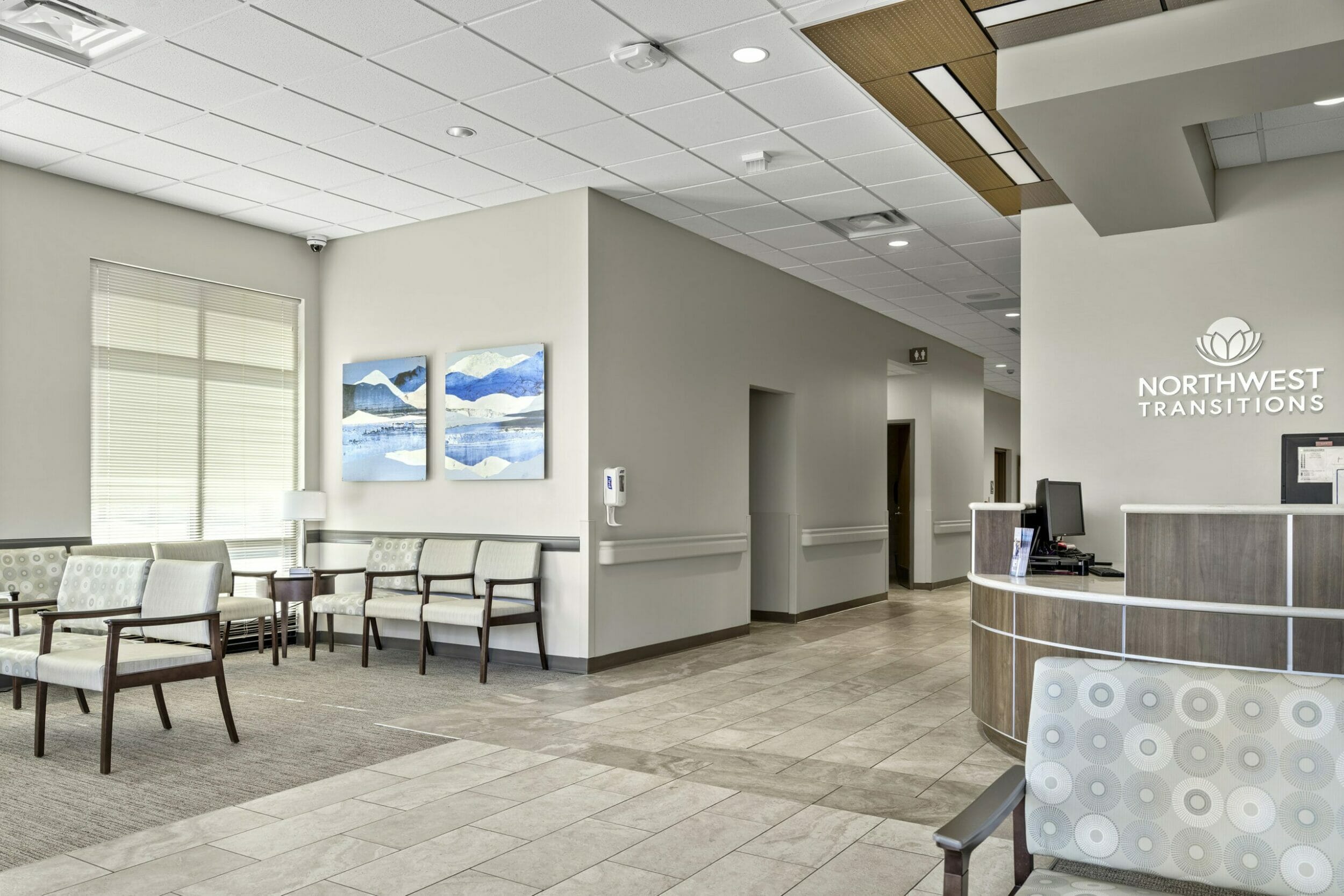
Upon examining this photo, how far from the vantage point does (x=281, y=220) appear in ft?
26.2

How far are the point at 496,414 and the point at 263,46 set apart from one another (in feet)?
10.8

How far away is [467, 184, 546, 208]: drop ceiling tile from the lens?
281 inches

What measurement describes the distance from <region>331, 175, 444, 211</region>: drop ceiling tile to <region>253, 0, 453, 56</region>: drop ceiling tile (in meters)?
2.19

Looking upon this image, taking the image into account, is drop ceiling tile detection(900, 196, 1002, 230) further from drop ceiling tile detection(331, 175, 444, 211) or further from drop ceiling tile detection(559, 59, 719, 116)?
drop ceiling tile detection(331, 175, 444, 211)

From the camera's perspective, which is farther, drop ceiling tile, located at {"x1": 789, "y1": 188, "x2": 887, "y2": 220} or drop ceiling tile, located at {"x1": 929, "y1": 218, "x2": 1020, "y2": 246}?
drop ceiling tile, located at {"x1": 929, "y1": 218, "x2": 1020, "y2": 246}

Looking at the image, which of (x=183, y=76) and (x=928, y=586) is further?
(x=928, y=586)

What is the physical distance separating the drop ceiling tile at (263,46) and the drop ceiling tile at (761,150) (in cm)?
232

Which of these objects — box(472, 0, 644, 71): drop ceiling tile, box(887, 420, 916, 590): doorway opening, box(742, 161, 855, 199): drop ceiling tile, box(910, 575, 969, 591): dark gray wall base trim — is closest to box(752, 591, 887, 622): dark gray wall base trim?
box(910, 575, 969, 591): dark gray wall base trim

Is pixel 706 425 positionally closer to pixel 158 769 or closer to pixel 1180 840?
pixel 158 769

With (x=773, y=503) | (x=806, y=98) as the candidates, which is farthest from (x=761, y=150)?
(x=773, y=503)

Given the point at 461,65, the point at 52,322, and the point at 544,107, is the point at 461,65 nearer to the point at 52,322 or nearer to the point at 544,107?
the point at 544,107

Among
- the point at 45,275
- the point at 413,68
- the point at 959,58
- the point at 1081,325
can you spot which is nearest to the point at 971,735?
the point at 1081,325

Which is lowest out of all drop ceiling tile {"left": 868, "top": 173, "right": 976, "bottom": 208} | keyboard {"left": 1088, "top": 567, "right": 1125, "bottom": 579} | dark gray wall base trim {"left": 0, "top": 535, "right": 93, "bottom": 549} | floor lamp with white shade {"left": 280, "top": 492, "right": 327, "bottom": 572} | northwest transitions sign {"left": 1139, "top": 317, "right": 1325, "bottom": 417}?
keyboard {"left": 1088, "top": 567, "right": 1125, "bottom": 579}

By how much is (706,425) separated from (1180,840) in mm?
6253
